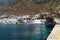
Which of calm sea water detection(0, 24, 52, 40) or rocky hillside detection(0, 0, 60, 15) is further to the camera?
rocky hillside detection(0, 0, 60, 15)

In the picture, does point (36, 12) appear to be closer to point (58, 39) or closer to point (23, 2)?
point (23, 2)

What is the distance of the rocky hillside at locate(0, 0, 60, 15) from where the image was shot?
153 ft

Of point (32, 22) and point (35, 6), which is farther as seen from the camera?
point (35, 6)

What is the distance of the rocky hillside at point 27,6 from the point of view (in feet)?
153

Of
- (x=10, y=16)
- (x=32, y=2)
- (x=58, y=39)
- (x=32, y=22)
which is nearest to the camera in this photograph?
(x=58, y=39)

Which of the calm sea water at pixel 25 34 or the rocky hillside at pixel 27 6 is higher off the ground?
the rocky hillside at pixel 27 6

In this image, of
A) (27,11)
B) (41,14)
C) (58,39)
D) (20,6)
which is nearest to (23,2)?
(20,6)

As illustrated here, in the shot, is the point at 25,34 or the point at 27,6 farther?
the point at 27,6

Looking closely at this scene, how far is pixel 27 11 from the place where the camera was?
47.6 meters

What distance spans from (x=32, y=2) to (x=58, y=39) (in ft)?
134

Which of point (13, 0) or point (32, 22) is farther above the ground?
point (13, 0)

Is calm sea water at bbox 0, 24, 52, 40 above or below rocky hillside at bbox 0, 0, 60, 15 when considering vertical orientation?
below

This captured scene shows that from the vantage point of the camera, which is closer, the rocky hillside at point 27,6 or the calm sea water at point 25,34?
the calm sea water at point 25,34

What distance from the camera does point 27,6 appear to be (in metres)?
50.6
